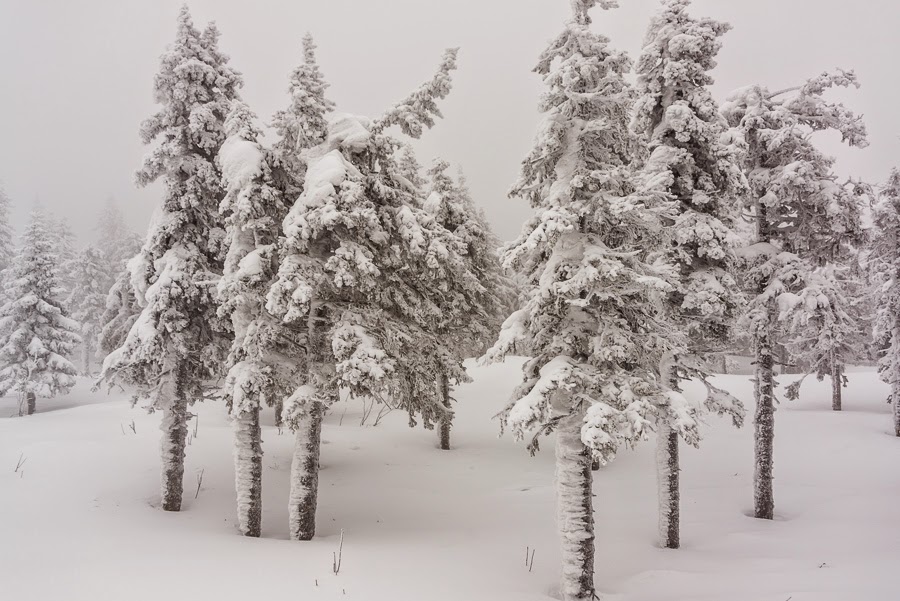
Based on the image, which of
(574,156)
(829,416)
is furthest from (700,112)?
(829,416)

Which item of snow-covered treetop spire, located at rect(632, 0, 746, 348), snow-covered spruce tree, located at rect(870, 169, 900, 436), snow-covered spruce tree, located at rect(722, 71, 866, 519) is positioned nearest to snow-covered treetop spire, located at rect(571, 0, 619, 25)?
snow-covered treetop spire, located at rect(632, 0, 746, 348)

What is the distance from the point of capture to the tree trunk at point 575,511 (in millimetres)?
9242

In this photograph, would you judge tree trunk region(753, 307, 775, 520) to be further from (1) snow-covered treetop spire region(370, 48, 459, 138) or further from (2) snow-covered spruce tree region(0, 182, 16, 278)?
(2) snow-covered spruce tree region(0, 182, 16, 278)

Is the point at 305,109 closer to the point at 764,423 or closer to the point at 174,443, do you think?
the point at 174,443

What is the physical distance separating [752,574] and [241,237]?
1387cm

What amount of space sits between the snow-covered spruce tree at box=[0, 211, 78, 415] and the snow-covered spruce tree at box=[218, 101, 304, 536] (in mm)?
27804

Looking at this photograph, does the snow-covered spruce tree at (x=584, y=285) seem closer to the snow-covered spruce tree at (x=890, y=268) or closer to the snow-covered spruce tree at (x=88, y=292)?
the snow-covered spruce tree at (x=890, y=268)

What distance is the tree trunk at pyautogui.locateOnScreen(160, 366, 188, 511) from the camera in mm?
13484

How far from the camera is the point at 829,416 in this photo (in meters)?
29.3

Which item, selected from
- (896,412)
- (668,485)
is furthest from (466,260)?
(896,412)

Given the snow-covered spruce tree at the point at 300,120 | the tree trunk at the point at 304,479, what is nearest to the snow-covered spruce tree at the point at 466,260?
the snow-covered spruce tree at the point at 300,120

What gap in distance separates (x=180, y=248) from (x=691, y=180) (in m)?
14.1

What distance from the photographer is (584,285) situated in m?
8.95

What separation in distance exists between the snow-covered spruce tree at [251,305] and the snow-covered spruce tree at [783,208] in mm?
12931
